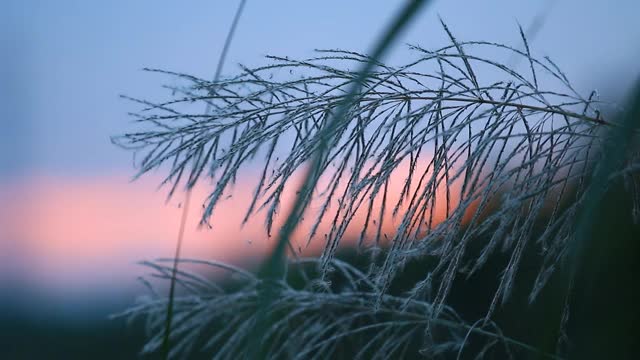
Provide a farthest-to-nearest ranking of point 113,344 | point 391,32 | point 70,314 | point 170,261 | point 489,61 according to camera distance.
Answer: point 70,314 → point 113,344 → point 170,261 → point 489,61 → point 391,32

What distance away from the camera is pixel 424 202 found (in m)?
1.18

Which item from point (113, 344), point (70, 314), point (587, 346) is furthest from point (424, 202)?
point (70, 314)

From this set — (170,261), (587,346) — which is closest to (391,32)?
(587,346)

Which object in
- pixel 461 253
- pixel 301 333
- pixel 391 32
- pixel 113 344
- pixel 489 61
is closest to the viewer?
pixel 391 32

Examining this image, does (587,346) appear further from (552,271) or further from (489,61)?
(489,61)

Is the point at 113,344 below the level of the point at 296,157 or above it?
below

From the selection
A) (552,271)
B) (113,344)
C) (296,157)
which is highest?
(296,157)

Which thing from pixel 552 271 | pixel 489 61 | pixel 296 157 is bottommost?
pixel 552 271

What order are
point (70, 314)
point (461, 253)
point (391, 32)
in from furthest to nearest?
point (70, 314) < point (461, 253) < point (391, 32)

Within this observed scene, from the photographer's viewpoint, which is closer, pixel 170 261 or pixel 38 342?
pixel 170 261

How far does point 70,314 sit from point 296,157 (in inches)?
161

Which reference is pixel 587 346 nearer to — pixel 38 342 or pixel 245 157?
pixel 245 157

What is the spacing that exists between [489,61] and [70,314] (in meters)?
4.12

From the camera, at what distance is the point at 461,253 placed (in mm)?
1172
